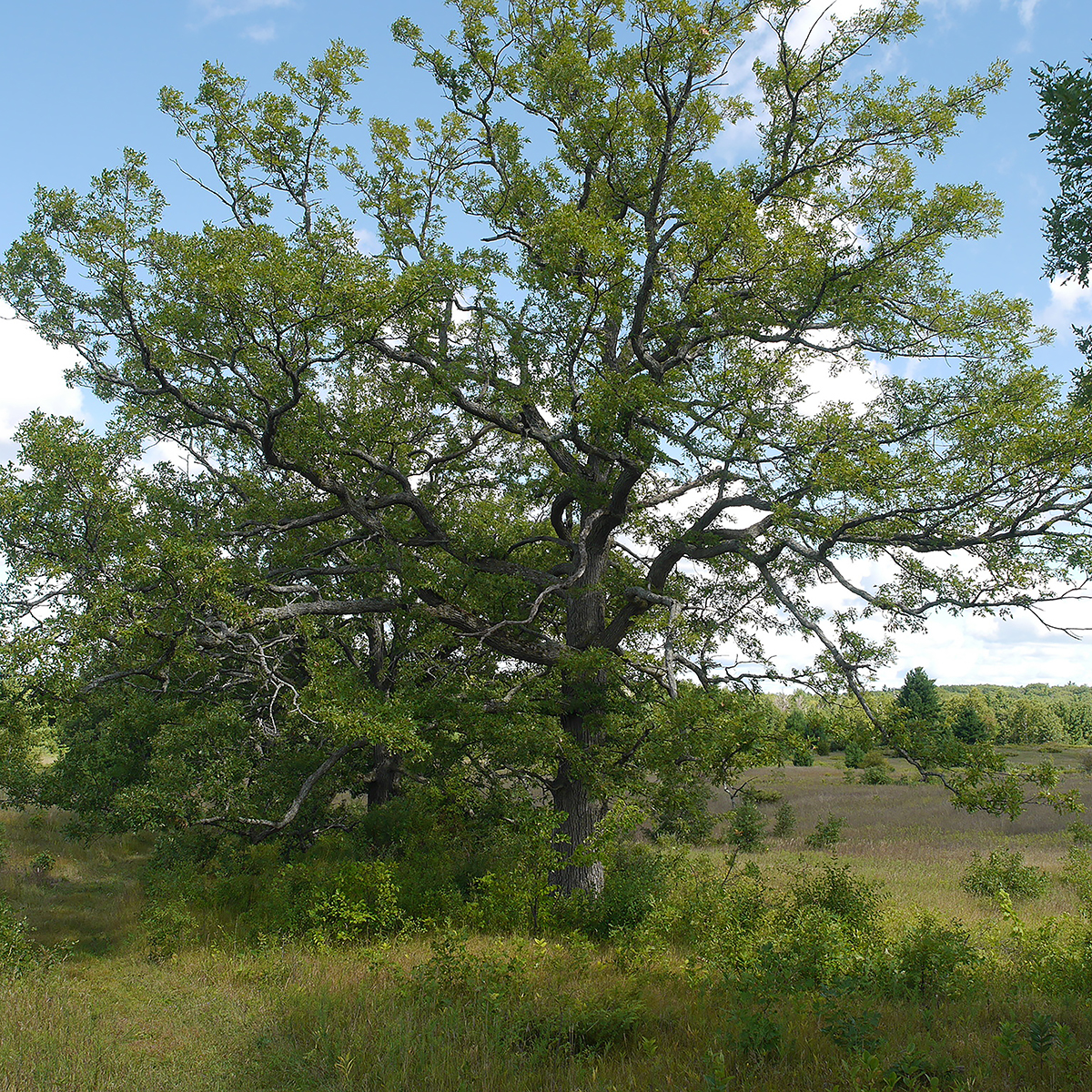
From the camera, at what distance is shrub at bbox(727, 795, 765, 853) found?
20.5 meters

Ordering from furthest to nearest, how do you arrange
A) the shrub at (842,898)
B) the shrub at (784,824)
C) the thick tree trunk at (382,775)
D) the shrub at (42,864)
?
the shrub at (784,824), the shrub at (42,864), the thick tree trunk at (382,775), the shrub at (842,898)

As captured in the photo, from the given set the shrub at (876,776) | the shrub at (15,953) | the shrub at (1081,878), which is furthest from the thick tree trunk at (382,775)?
the shrub at (876,776)

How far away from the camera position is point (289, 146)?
14.5 metres

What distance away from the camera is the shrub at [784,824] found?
1120 inches

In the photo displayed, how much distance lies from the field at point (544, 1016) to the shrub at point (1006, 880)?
414 cm

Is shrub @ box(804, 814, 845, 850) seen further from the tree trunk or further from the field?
the tree trunk

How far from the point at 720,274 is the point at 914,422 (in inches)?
164

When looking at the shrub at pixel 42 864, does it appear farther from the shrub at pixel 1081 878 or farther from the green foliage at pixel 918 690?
the green foliage at pixel 918 690

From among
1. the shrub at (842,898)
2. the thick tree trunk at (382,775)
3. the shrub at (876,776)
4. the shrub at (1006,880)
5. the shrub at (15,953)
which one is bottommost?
the shrub at (876,776)

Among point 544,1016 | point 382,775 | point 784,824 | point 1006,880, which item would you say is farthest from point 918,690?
point 544,1016

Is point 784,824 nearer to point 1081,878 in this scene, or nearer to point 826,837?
point 826,837

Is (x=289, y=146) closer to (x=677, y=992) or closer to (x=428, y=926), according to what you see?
(x=428, y=926)

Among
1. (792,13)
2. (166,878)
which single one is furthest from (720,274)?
(166,878)

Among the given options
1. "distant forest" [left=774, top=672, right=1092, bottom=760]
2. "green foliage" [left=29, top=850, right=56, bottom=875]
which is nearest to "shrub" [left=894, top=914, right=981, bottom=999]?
"distant forest" [left=774, top=672, right=1092, bottom=760]
